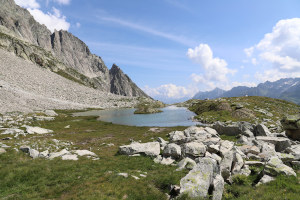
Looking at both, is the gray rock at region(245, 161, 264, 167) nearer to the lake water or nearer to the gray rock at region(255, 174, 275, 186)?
the gray rock at region(255, 174, 275, 186)

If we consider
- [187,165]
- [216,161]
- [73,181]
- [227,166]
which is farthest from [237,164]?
[73,181]

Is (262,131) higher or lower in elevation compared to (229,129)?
higher

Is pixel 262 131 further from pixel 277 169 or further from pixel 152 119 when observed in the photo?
pixel 152 119

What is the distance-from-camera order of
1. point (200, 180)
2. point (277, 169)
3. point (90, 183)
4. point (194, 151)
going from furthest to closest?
1. point (194, 151)
2. point (90, 183)
3. point (277, 169)
4. point (200, 180)

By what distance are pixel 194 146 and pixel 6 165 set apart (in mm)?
23421

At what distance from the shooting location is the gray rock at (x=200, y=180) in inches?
523

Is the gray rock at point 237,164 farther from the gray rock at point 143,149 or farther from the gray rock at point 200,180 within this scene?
the gray rock at point 143,149

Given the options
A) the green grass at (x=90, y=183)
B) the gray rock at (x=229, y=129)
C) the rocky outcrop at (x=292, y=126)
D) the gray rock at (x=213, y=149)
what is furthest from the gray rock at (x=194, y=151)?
the rocky outcrop at (x=292, y=126)

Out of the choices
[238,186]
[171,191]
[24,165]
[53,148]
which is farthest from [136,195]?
[53,148]

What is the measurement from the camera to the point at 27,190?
14.9 meters

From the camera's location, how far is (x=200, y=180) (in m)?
14.2

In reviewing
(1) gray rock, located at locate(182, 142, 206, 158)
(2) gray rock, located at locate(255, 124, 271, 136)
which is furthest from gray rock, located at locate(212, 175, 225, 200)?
→ (2) gray rock, located at locate(255, 124, 271, 136)

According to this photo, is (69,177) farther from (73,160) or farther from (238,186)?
(238,186)

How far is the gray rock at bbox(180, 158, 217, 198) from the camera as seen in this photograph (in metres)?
13.3
